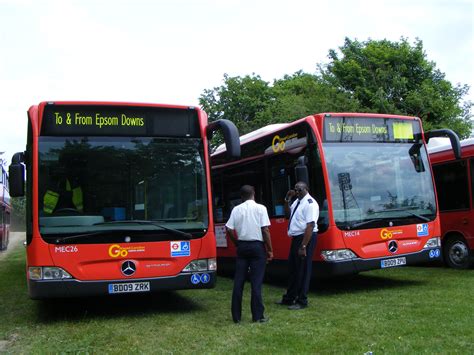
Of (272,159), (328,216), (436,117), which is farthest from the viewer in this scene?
(436,117)

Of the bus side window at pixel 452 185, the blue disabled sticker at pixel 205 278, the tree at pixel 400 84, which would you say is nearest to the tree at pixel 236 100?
the tree at pixel 400 84

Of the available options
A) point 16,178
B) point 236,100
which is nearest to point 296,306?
point 16,178

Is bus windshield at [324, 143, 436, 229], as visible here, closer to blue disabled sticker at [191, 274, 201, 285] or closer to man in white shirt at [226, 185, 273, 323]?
man in white shirt at [226, 185, 273, 323]

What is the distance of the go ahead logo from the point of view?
7.71 metres

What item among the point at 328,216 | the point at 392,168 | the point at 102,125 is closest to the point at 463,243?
the point at 392,168

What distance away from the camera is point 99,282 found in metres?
7.38

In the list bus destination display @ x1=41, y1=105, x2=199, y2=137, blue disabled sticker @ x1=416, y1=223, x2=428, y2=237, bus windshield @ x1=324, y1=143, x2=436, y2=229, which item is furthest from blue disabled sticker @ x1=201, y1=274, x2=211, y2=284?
blue disabled sticker @ x1=416, y1=223, x2=428, y2=237

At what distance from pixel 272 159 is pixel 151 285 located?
3.98 m

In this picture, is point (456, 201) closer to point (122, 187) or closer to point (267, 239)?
point (267, 239)

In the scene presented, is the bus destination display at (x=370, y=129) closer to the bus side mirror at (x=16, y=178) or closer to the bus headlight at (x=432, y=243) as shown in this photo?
the bus headlight at (x=432, y=243)

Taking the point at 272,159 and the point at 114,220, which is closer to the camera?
the point at 114,220

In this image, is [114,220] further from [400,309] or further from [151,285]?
[400,309]

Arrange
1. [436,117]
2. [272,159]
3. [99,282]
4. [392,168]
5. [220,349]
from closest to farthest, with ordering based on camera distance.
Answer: [220,349] → [99,282] → [392,168] → [272,159] → [436,117]

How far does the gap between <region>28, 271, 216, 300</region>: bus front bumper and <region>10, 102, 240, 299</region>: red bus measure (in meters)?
0.01
